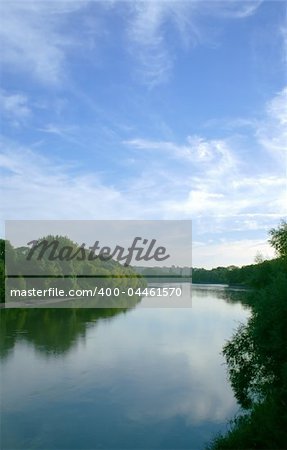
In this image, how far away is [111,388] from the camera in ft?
58.2

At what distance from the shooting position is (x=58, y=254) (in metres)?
70.3

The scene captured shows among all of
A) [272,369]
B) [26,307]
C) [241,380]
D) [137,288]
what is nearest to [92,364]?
[241,380]

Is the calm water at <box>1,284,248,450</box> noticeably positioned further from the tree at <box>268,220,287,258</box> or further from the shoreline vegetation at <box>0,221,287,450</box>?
the tree at <box>268,220,287,258</box>

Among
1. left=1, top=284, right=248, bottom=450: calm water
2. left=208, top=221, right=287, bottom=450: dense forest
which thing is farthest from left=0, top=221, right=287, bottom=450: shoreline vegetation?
left=1, top=284, right=248, bottom=450: calm water

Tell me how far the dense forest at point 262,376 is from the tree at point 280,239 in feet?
23.1

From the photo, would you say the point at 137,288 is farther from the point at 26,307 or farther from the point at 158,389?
the point at 158,389

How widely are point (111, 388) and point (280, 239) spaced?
12609mm

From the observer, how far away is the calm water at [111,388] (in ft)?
43.4

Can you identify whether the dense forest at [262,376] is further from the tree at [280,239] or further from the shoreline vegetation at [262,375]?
the tree at [280,239]

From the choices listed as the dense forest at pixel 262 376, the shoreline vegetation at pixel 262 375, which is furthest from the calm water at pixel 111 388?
the dense forest at pixel 262 376

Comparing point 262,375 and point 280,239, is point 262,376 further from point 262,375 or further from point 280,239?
point 280,239

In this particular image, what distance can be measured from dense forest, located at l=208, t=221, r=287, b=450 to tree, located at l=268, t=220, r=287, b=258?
7037mm

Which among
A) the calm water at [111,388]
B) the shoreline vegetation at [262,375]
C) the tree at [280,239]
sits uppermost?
the tree at [280,239]

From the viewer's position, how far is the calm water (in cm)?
1322
